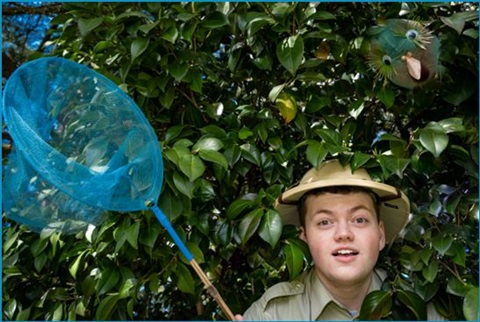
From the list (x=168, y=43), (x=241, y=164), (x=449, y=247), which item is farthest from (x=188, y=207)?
(x=449, y=247)

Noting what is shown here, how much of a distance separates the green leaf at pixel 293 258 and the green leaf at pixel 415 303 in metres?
0.30

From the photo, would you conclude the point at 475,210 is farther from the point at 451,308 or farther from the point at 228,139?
the point at 228,139

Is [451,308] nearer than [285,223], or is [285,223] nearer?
[451,308]

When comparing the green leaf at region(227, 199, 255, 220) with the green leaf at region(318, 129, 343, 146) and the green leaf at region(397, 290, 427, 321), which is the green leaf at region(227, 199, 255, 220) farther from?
the green leaf at region(397, 290, 427, 321)

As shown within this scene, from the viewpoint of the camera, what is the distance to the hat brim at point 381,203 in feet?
6.23

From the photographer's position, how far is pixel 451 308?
187 centimetres

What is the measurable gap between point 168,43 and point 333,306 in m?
0.95

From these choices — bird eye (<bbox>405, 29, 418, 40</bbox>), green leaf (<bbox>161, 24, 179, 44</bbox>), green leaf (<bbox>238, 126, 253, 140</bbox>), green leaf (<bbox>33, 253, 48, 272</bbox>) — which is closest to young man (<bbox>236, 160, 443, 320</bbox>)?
green leaf (<bbox>238, 126, 253, 140</bbox>)

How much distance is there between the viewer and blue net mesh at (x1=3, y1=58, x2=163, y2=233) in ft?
5.94

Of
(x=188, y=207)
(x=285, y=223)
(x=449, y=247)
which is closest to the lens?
(x=449, y=247)

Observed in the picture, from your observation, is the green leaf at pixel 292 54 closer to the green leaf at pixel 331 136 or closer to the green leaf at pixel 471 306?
the green leaf at pixel 331 136

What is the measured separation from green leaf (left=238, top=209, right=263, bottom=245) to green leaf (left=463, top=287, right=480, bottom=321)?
606 millimetres

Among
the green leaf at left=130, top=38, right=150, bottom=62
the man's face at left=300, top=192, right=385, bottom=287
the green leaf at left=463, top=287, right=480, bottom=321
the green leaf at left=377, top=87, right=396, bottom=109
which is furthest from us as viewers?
the green leaf at left=377, top=87, right=396, bottom=109

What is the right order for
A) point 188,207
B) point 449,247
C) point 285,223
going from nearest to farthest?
point 449,247, point 188,207, point 285,223
